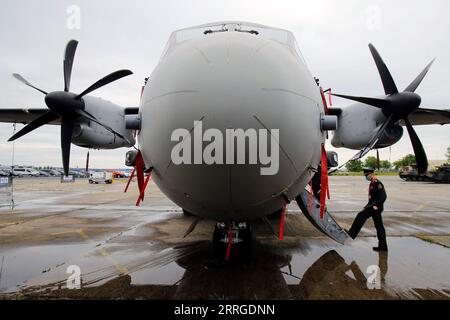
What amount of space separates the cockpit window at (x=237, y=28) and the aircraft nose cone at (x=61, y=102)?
1.57 metres

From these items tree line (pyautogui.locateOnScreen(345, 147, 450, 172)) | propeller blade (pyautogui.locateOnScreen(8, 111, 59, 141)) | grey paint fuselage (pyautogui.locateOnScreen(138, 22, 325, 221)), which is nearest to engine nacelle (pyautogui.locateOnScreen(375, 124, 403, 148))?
grey paint fuselage (pyautogui.locateOnScreen(138, 22, 325, 221))

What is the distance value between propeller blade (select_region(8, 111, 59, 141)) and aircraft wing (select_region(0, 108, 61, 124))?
1834 millimetres

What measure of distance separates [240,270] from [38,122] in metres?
4.43

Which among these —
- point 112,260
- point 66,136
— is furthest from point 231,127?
point 112,260

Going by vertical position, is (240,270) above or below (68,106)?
below

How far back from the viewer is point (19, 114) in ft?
28.1

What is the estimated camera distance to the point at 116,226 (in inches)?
340

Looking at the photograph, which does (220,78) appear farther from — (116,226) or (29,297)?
(116,226)

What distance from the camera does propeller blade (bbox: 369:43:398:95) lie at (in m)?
4.76

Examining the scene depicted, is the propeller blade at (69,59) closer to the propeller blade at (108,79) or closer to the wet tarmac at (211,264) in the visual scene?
the propeller blade at (108,79)

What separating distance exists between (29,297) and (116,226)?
16.3 ft

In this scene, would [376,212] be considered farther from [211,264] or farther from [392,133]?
[211,264]

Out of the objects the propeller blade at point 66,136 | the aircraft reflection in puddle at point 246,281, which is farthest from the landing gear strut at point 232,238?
the propeller blade at point 66,136
